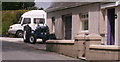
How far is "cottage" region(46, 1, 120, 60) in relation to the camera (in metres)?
14.9

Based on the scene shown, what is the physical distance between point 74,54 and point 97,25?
331 cm

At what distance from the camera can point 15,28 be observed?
3306 cm

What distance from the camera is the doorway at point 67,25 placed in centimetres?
2370

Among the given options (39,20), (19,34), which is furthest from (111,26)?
(19,34)

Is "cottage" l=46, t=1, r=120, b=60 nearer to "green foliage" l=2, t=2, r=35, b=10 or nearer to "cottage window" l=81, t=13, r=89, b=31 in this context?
"cottage window" l=81, t=13, r=89, b=31

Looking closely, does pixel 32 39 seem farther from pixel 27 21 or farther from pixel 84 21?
pixel 84 21

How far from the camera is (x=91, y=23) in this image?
19328 mm

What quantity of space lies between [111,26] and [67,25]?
699cm

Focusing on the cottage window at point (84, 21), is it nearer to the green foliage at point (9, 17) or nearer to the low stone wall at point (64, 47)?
the low stone wall at point (64, 47)

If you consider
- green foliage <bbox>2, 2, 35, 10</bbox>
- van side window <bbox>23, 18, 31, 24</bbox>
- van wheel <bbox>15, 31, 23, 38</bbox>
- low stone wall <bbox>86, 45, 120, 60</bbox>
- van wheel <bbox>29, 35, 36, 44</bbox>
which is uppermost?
green foliage <bbox>2, 2, 35, 10</bbox>

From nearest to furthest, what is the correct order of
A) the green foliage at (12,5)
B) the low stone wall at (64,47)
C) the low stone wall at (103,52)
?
the low stone wall at (103,52) → the low stone wall at (64,47) → the green foliage at (12,5)

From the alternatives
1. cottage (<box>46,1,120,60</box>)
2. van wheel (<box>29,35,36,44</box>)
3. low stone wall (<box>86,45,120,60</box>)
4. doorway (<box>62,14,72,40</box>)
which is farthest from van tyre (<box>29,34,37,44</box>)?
low stone wall (<box>86,45,120,60</box>)

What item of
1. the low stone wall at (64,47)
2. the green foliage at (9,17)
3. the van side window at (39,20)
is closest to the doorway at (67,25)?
the low stone wall at (64,47)

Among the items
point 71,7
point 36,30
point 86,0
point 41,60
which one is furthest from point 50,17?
point 41,60
